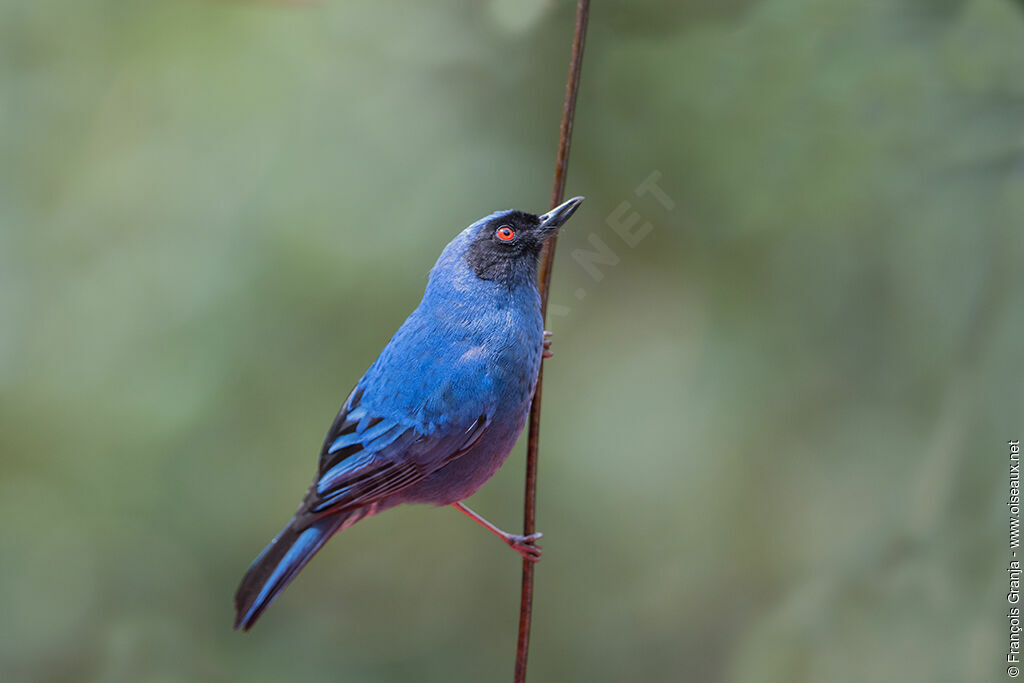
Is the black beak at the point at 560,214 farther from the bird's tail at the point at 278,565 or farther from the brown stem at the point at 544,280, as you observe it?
the bird's tail at the point at 278,565

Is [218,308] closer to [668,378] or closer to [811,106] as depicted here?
[668,378]

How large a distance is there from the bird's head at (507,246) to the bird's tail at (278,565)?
0.51 metres

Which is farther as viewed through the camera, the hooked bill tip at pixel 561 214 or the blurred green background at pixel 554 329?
the blurred green background at pixel 554 329

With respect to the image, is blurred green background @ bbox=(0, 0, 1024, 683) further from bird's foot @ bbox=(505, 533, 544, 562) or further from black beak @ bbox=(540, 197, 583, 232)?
black beak @ bbox=(540, 197, 583, 232)

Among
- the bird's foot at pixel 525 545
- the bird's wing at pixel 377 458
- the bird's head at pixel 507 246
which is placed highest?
the bird's head at pixel 507 246

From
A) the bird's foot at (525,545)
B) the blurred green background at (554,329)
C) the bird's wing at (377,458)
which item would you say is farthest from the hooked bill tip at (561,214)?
the blurred green background at (554,329)

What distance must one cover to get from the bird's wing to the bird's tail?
0.14 ft

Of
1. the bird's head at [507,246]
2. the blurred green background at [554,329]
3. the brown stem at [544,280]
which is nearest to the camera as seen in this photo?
the brown stem at [544,280]

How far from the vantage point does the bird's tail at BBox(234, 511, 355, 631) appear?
137 cm

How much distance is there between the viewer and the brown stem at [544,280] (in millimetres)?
1322

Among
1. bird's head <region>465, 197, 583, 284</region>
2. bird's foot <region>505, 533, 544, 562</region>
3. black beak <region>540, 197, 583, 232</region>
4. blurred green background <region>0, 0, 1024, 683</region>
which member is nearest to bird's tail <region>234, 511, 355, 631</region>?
bird's foot <region>505, 533, 544, 562</region>

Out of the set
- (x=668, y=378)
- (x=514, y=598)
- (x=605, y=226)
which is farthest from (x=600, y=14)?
(x=514, y=598)

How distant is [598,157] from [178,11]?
4.59ft

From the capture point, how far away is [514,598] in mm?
2525
